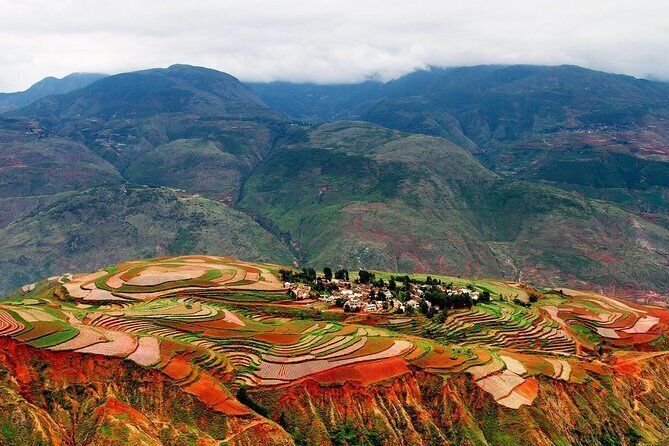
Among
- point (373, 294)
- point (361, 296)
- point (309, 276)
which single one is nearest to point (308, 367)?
point (361, 296)

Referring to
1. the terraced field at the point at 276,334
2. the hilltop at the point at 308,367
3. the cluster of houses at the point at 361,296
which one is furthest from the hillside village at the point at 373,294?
the terraced field at the point at 276,334

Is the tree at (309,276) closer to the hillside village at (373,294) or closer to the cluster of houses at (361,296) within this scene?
the hillside village at (373,294)

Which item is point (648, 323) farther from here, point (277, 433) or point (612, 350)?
point (277, 433)

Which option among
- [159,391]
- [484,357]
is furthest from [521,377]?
[159,391]

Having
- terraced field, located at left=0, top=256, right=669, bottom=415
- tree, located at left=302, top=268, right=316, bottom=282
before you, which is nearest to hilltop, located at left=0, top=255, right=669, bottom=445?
terraced field, located at left=0, top=256, right=669, bottom=415

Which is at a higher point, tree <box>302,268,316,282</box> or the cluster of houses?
tree <box>302,268,316,282</box>

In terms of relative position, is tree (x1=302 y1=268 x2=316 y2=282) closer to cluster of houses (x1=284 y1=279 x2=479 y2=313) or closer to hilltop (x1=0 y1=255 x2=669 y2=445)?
cluster of houses (x1=284 y1=279 x2=479 y2=313)
